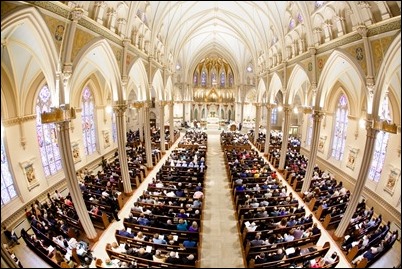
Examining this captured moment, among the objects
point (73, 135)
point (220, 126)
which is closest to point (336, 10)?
point (73, 135)

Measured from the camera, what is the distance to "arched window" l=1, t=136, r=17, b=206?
38.5ft

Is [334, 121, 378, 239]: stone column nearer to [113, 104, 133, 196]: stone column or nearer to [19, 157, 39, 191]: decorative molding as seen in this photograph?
[113, 104, 133, 196]: stone column

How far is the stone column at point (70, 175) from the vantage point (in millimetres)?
9102

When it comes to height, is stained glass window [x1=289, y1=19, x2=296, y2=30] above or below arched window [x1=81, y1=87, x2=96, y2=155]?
above

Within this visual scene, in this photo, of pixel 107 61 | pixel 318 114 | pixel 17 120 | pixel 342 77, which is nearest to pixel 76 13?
pixel 107 61

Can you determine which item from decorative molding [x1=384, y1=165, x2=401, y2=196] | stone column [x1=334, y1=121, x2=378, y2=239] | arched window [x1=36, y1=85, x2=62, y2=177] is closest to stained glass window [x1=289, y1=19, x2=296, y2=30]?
stone column [x1=334, y1=121, x2=378, y2=239]

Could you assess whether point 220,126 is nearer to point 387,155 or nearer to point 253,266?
point 387,155

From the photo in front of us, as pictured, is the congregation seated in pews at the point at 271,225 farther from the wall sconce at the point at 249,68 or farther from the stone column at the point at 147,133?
the wall sconce at the point at 249,68

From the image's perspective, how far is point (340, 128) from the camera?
20641 mm

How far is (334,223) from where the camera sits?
1168 cm

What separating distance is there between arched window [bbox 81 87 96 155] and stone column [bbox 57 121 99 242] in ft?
37.8

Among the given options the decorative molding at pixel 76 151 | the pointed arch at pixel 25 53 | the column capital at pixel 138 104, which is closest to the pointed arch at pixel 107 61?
the pointed arch at pixel 25 53

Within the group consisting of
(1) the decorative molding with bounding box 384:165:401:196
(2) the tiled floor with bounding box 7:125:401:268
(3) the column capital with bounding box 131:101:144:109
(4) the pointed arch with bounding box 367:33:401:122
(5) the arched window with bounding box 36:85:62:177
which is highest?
(4) the pointed arch with bounding box 367:33:401:122

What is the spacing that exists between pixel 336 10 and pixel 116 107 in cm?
1190
